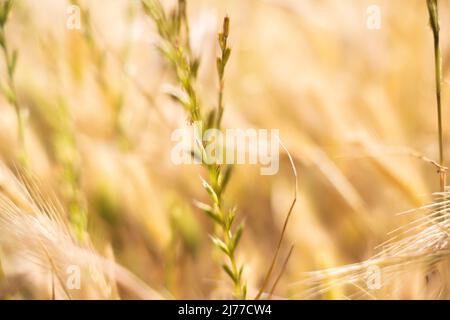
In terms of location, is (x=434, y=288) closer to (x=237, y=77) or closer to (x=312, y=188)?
(x=312, y=188)

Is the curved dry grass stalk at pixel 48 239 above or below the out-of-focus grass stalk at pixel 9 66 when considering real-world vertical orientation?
below

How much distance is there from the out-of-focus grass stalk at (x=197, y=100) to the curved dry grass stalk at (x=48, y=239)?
5.1 inches

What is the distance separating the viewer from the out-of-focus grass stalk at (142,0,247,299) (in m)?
0.33

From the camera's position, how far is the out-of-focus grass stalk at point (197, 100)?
332 mm

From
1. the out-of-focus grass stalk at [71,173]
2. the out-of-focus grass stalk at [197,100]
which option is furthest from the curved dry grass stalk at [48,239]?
the out-of-focus grass stalk at [197,100]

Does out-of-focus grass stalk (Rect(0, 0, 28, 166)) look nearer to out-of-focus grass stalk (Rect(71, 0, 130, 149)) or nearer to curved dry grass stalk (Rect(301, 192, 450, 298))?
out-of-focus grass stalk (Rect(71, 0, 130, 149))

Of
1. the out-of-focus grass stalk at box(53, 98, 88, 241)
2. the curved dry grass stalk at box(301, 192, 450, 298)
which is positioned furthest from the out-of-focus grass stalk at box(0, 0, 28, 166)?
the curved dry grass stalk at box(301, 192, 450, 298)

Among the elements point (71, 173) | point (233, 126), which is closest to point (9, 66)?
point (71, 173)

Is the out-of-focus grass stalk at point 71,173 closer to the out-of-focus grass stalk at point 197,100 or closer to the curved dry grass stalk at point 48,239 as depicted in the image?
the curved dry grass stalk at point 48,239

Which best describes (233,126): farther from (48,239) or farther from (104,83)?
(48,239)

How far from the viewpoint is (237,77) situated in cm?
76

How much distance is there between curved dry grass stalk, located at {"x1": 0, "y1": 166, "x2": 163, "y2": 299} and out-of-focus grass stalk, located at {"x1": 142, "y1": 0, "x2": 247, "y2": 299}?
130 mm
